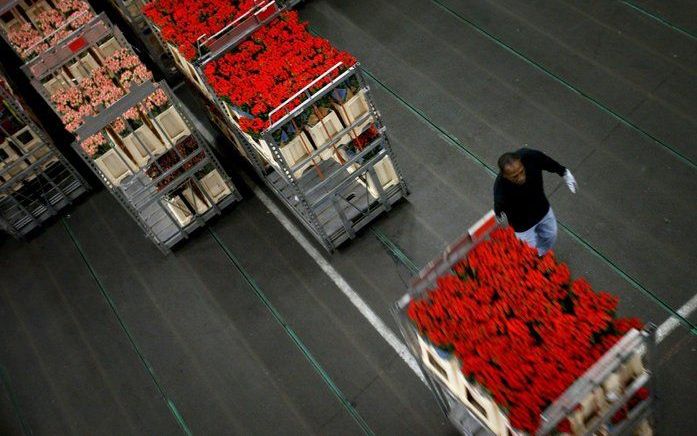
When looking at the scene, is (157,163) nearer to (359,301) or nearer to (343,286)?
(343,286)

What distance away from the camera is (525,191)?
6.84m

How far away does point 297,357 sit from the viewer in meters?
8.41

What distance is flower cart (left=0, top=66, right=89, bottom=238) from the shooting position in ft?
31.7

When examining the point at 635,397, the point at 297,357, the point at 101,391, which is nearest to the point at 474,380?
the point at 635,397

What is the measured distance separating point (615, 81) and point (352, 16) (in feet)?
14.4

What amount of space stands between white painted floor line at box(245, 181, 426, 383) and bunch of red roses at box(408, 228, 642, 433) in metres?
2.62

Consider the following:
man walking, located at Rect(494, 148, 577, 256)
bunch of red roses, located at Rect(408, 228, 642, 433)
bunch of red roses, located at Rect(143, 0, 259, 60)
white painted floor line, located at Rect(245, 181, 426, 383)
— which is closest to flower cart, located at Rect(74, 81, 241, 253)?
white painted floor line, located at Rect(245, 181, 426, 383)

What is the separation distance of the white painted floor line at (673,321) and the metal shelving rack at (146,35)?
8.24 m

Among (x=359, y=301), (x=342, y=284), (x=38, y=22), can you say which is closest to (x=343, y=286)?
(x=342, y=284)

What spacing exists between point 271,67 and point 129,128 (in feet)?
6.14

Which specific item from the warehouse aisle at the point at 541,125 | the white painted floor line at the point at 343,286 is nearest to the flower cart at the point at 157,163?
the white painted floor line at the point at 343,286

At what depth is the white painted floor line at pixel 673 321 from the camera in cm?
743

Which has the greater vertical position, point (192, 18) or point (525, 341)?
point (192, 18)

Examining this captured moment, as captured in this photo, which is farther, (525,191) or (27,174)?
(27,174)
